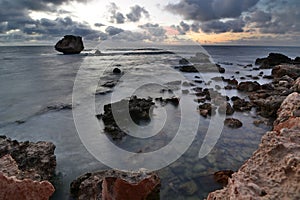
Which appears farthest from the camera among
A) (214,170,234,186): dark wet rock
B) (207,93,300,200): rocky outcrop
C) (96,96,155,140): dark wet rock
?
(96,96,155,140): dark wet rock

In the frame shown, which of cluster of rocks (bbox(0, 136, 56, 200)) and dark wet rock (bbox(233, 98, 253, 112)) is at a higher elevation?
cluster of rocks (bbox(0, 136, 56, 200))

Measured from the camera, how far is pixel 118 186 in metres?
3.55

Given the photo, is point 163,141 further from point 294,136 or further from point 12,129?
point 12,129

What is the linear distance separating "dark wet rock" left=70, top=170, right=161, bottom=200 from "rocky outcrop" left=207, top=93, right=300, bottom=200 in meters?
1.50

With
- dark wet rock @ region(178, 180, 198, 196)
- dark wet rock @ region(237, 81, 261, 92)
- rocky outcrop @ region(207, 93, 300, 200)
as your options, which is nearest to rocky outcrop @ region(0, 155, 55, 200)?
rocky outcrop @ region(207, 93, 300, 200)

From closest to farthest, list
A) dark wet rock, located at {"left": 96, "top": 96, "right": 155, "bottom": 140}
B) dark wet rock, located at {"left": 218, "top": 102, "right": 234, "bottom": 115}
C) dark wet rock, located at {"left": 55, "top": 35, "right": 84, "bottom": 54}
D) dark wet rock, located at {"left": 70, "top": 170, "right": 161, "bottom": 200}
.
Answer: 1. dark wet rock, located at {"left": 70, "top": 170, "right": 161, "bottom": 200}
2. dark wet rock, located at {"left": 96, "top": 96, "right": 155, "bottom": 140}
3. dark wet rock, located at {"left": 218, "top": 102, "right": 234, "bottom": 115}
4. dark wet rock, located at {"left": 55, "top": 35, "right": 84, "bottom": 54}

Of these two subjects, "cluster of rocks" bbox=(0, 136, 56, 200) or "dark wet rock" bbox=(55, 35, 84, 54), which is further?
"dark wet rock" bbox=(55, 35, 84, 54)

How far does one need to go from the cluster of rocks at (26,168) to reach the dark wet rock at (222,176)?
3.97 metres

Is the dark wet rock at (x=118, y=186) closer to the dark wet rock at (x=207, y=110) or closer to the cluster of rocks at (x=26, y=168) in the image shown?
the cluster of rocks at (x=26, y=168)

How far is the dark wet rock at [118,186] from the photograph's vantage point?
3.51 meters

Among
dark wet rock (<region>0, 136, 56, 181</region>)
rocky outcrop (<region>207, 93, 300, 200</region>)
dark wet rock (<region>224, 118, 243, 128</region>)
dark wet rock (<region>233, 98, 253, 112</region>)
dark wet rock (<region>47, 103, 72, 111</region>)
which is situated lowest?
dark wet rock (<region>47, 103, 72, 111</region>)

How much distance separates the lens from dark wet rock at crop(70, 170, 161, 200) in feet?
11.5

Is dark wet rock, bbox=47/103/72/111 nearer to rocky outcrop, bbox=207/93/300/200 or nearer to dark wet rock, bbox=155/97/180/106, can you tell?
dark wet rock, bbox=155/97/180/106

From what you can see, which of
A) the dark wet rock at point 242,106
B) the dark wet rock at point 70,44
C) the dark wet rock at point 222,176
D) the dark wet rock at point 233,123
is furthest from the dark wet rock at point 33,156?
the dark wet rock at point 70,44
